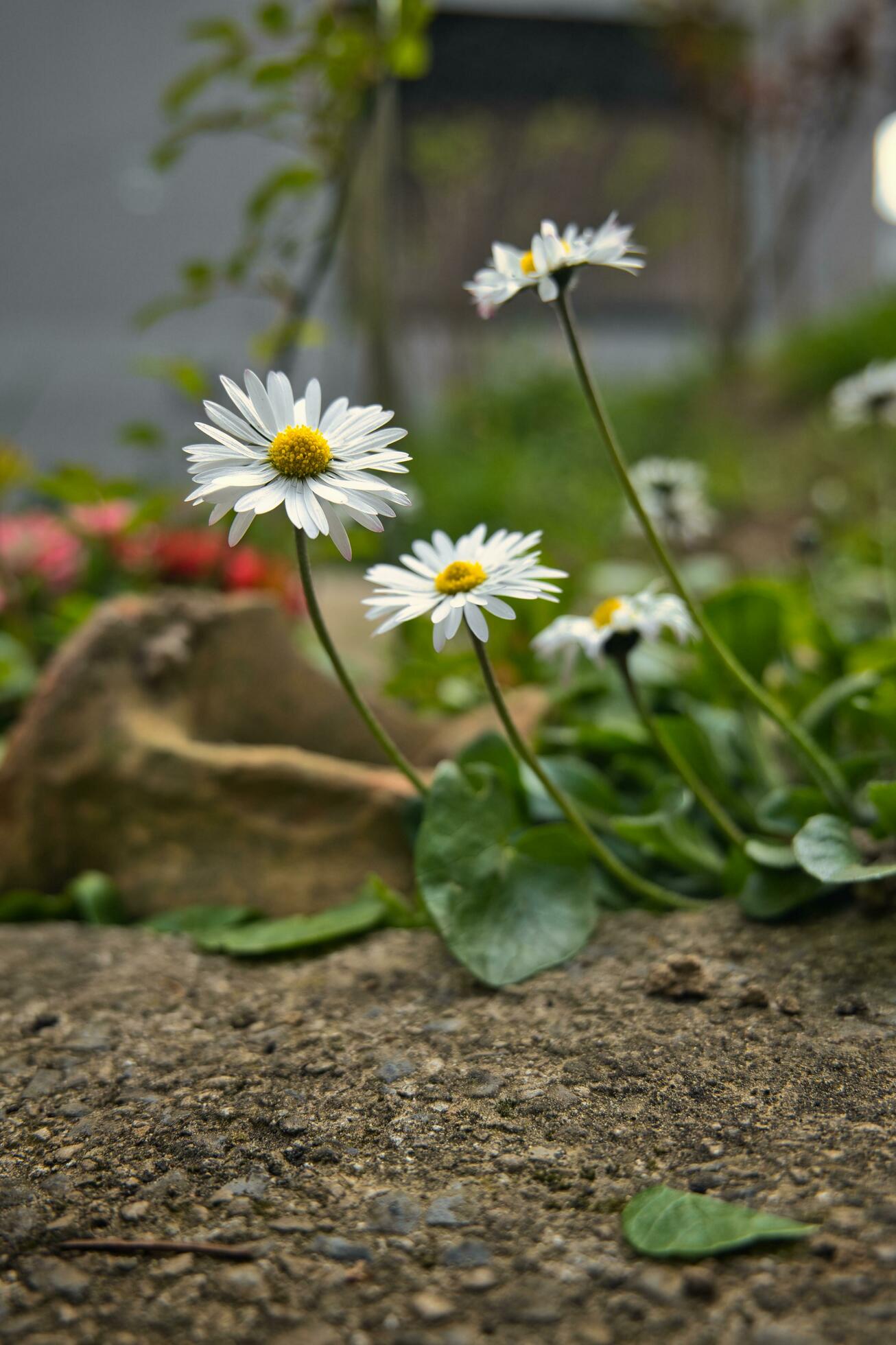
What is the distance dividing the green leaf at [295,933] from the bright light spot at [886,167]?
749 centimetres

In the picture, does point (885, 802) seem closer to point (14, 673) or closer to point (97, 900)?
point (97, 900)

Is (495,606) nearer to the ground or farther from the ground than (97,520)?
nearer to the ground

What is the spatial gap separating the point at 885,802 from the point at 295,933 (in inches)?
31.2

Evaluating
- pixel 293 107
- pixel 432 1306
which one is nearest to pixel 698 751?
pixel 432 1306

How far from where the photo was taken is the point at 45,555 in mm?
2658

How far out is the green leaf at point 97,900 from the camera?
66.8 inches

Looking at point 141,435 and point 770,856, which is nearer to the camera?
point 770,856

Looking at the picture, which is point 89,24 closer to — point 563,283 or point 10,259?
point 10,259

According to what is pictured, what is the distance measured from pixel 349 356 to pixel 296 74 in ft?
7.03

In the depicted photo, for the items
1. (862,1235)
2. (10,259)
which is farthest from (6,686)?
(10,259)

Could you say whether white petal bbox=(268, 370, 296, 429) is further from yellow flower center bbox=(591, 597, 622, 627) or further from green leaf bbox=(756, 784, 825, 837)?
green leaf bbox=(756, 784, 825, 837)

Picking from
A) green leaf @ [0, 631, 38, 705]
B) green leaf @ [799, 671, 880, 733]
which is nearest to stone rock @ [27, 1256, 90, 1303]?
green leaf @ [799, 671, 880, 733]

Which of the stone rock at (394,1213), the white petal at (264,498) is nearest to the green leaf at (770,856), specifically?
the stone rock at (394,1213)

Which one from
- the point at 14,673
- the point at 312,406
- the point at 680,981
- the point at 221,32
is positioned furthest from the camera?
the point at 14,673
